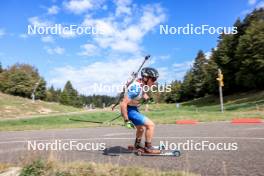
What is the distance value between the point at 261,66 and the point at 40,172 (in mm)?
71626

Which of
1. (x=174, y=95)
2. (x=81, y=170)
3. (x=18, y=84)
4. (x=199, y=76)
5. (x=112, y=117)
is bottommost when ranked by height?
(x=81, y=170)

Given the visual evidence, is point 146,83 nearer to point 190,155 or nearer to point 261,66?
point 190,155

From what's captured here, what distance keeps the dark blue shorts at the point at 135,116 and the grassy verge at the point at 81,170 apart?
105 inches

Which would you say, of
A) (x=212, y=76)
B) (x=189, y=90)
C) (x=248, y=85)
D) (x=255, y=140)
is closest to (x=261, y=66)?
(x=248, y=85)

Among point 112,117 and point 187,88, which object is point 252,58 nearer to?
point 187,88

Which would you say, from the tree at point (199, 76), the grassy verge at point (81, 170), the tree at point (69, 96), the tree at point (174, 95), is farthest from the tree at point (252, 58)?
the tree at point (69, 96)

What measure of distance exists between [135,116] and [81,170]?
3.00 meters

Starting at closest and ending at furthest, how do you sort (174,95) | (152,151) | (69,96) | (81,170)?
1. (81,170)
2. (152,151)
3. (174,95)
4. (69,96)

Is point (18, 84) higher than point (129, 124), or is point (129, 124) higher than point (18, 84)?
point (18, 84)

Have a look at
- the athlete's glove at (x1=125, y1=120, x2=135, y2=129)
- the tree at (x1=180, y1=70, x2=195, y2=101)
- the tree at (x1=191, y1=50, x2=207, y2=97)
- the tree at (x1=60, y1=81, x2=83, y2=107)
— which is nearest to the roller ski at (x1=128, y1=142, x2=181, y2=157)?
the athlete's glove at (x1=125, y1=120, x2=135, y2=129)

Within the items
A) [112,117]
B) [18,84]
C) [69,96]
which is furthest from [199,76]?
[112,117]

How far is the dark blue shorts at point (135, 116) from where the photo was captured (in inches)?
341

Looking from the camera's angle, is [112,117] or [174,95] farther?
[174,95]

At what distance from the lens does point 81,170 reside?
19.3 feet
